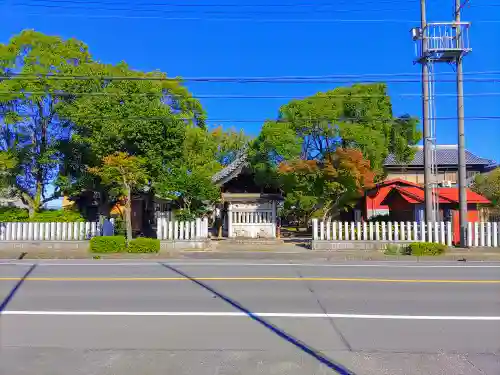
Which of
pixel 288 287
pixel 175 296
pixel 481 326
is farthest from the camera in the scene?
pixel 288 287

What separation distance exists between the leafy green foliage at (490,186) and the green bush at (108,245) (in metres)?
22.0

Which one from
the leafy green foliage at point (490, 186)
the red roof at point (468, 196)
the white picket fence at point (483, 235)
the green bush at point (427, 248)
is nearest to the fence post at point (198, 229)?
the green bush at point (427, 248)

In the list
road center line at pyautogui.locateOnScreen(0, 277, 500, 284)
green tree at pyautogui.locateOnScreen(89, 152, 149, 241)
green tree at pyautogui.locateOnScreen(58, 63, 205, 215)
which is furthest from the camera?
green tree at pyautogui.locateOnScreen(58, 63, 205, 215)

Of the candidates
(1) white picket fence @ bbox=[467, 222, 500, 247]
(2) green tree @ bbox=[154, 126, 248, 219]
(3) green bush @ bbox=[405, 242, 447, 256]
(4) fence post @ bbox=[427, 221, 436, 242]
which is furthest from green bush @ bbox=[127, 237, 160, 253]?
(1) white picket fence @ bbox=[467, 222, 500, 247]

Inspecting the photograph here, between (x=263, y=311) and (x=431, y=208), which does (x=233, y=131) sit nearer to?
(x=431, y=208)

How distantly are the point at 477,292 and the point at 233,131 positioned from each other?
129ft

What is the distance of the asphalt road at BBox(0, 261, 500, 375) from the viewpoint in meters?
4.68

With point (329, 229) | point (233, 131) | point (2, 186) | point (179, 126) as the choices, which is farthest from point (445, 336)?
point (233, 131)

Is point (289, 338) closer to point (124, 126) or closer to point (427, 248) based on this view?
point (427, 248)

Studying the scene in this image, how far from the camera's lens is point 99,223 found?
63.5ft

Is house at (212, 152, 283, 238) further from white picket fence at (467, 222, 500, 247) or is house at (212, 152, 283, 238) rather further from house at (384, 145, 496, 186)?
house at (384, 145, 496, 186)

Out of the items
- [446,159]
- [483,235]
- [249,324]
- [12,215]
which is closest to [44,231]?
[12,215]

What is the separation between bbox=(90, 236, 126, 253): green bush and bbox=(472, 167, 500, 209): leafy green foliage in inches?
864

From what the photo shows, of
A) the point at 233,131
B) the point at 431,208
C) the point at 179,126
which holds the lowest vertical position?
the point at 431,208
